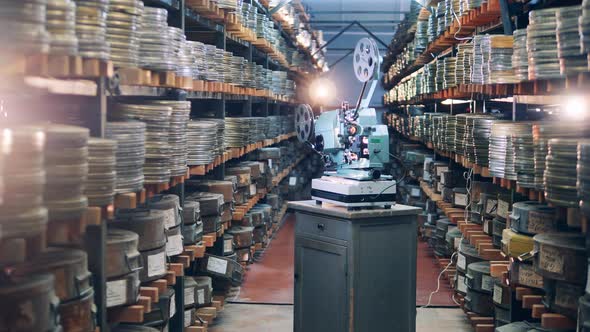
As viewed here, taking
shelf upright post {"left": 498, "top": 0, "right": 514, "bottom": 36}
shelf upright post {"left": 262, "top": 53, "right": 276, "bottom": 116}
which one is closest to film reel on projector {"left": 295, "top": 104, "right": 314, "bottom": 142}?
shelf upright post {"left": 498, "top": 0, "right": 514, "bottom": 36}

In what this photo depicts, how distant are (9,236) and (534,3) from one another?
192 inches

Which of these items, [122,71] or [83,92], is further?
[122,71]

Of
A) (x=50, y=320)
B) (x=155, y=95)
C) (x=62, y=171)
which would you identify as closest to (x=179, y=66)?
(x=155, y=95)

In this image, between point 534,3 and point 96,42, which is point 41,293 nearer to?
point 96,42

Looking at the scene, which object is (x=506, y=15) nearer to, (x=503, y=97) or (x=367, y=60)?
(x=367, y=60)

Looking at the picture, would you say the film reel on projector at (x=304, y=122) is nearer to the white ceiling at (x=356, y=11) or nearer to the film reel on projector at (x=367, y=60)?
the film reel on projector at (x=367, y=60)

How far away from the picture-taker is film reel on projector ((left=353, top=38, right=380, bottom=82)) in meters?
6.87

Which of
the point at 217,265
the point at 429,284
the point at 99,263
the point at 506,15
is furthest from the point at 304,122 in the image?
the point at 429,284

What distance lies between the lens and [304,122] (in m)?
7.68

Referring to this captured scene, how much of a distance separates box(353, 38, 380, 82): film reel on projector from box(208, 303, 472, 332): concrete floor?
9.03 feet

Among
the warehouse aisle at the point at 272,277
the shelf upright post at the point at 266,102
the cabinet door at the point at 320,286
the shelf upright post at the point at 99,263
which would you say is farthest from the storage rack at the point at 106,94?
the shelf upright post at the point at 266,102

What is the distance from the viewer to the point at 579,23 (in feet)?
14.4

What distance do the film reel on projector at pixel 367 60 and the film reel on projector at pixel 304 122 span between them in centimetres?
71

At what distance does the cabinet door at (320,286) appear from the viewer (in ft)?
20.7
